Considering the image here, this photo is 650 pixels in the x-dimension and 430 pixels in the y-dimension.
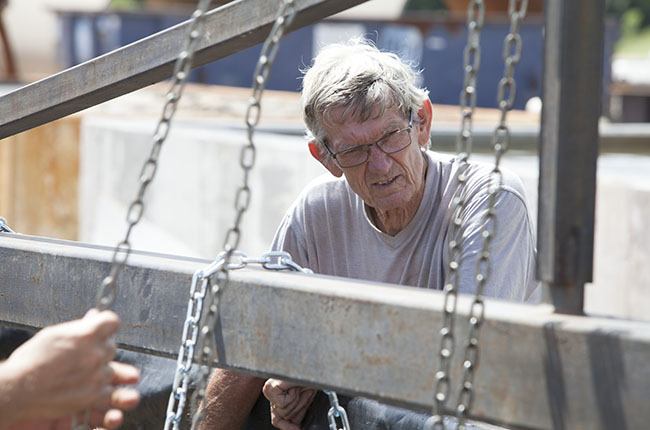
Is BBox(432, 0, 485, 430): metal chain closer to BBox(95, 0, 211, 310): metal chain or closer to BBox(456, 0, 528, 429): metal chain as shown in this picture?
BBox(456, 0, 528, 429): metal chain

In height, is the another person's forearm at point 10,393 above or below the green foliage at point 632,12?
below

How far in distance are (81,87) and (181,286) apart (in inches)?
24.6

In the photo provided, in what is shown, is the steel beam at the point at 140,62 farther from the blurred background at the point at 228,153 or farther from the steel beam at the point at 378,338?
the blurred background at the point at 228,153

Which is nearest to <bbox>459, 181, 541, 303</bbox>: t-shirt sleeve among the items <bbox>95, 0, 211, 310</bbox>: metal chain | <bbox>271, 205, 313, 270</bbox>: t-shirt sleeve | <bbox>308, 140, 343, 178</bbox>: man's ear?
<bbox>308, 140, 343, 178</bbox>: man's ear

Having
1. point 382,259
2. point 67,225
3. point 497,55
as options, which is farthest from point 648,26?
point 382,259

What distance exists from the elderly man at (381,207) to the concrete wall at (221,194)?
184cm

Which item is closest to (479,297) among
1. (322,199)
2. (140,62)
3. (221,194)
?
(140,62)

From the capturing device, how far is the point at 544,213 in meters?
2.32

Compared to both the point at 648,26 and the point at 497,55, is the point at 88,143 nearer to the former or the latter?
the point at 497,55

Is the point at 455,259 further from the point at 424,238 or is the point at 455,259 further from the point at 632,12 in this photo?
the point at 632,12

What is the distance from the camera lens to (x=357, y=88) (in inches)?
142

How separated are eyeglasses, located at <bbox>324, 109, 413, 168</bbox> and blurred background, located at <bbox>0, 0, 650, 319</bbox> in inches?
23.8

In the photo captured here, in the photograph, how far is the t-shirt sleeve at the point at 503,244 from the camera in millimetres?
3471

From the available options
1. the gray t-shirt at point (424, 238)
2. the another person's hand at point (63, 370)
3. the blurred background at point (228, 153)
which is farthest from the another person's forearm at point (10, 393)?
the blurred background at point (228, 153)
